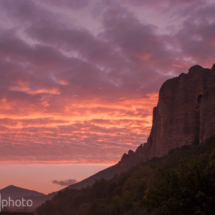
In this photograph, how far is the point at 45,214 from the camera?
90500 mm

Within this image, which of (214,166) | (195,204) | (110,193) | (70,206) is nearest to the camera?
(195,204)

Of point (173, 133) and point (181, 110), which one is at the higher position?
point (181, 110)

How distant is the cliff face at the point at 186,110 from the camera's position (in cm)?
7650

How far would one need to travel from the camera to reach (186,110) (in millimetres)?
84812

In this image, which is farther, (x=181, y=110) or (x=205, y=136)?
(x=181, y=110)

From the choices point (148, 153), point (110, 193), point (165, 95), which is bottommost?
point (110, 193)

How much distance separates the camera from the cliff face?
76.5m

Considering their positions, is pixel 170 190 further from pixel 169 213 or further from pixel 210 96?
pixel 210 96

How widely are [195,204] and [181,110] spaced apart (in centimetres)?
7178

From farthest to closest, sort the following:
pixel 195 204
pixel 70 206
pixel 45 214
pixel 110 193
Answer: pixel 45 214, pixel 70 206, pixel 110 193, pixel 195 204

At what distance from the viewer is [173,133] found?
85750mm

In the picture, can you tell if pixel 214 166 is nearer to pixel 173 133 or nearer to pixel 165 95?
pixel 173 133

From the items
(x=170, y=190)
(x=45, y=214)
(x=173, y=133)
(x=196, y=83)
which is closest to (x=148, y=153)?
(x=173, y=133)

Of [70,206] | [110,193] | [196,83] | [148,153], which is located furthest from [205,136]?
[70,206]
